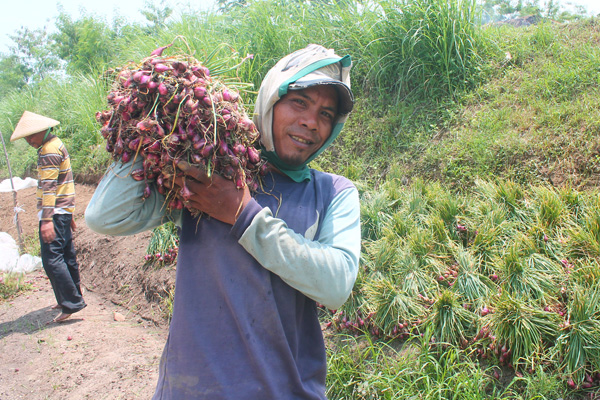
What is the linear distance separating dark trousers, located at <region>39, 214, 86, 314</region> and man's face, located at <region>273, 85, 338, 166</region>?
161 inches

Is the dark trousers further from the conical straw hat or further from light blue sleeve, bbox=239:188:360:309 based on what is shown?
light blue sleeve, bbox=239:188:360:309

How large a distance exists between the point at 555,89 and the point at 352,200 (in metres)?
4.24

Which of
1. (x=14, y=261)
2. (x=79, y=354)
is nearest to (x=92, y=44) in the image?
(x=14, y=261)

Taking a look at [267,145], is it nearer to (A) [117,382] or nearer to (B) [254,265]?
(B) [254,265]

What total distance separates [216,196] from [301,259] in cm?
31

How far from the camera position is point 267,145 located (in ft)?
4.98

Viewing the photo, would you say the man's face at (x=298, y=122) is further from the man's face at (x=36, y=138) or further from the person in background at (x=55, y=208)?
the man's face at (x=36, y=138)

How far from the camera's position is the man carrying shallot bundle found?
1.27m

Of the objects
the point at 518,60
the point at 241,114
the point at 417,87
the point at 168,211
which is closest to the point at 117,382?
the point at 168,211

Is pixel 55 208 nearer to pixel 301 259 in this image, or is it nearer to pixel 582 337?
pixel 301 259

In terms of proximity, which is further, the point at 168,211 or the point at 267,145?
the point at 267,145

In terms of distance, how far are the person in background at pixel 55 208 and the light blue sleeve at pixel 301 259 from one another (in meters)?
4.19

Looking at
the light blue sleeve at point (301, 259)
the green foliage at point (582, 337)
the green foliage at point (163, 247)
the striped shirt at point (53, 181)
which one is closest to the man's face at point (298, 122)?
the light blue sleeve at point (301, 259)

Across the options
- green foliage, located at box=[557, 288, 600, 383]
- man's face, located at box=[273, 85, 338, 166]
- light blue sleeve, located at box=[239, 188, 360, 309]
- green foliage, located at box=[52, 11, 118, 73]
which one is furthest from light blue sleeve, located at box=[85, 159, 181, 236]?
green foliage, located at box=[52, 11, 118, 73]
